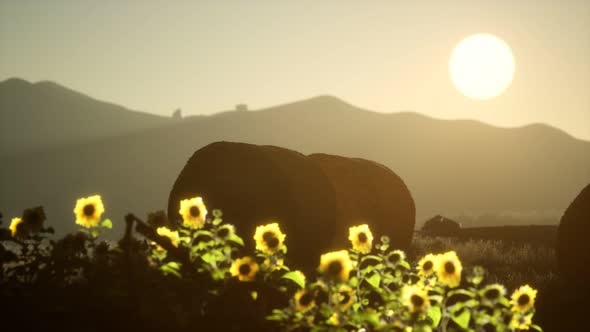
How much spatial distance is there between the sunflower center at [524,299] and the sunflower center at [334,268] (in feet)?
5.38

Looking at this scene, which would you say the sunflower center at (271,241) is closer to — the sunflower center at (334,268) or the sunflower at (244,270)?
the sunflower at (244,270)

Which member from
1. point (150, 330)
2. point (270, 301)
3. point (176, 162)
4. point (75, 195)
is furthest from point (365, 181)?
point (176, 162)

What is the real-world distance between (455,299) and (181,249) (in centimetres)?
565

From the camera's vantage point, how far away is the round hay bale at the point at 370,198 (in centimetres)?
1270

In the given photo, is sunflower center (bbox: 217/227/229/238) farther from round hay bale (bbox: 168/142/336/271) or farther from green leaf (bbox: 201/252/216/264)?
round hay bale (bbox: 168/142/336/271)

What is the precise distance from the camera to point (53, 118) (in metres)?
100

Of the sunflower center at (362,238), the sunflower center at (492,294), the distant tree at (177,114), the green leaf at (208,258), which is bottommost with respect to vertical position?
the sunflower center at (492,294)

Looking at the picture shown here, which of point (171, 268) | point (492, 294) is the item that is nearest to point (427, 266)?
point (492, 294)

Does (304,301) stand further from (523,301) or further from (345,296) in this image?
(523,301)

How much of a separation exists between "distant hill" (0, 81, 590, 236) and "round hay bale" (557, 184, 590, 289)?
4939 cm

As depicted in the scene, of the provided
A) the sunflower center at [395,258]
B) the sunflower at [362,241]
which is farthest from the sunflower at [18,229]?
the sunflower center at [395,258]

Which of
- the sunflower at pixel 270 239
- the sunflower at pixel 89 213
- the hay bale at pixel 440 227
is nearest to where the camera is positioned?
the sunflower at pixel 270 239

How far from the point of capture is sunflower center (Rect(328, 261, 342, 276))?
4820 millimetres

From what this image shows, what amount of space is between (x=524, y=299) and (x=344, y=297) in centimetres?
154
